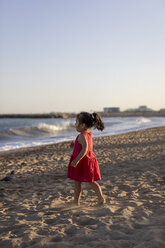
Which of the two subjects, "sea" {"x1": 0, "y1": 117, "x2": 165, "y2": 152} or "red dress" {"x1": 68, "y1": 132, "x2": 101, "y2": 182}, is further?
"sea" {"x1": 0, "y1": 117, "x2": 165, "y2": 152}

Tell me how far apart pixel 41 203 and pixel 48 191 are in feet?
2.30

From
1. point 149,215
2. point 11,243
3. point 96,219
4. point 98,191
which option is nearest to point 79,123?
point 98,191

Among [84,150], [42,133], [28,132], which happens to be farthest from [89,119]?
[28,132]

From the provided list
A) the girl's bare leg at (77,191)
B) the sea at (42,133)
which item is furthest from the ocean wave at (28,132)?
the girl's bare leg at (77,191)

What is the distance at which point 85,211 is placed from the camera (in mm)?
3320

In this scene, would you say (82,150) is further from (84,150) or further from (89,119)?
(89,119)

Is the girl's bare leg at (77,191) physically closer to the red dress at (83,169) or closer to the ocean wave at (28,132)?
the red dress at (83,169)

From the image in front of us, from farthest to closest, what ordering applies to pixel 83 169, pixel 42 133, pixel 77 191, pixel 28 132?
1. pixel 28 132
2. pixel 42 133
3. pixel 77 191
4. pixel 83 169

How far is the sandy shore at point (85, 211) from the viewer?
2.41 m

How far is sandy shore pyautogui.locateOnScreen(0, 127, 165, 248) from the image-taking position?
2406 millimetres

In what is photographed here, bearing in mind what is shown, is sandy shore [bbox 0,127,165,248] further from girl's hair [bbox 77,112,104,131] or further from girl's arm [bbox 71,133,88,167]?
girl's hair [bbox 77,112,104,131]

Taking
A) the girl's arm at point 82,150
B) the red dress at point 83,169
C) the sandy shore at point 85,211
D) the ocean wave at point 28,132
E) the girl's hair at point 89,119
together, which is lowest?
the ocean wave at point 28,132

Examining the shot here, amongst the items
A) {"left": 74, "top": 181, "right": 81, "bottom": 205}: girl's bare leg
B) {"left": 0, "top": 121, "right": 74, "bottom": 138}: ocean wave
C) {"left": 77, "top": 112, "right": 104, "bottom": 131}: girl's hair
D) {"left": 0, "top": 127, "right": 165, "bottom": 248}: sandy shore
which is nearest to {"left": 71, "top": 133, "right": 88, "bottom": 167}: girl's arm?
{"left": 77, "top": 112, "right": 104, "bottom": 131}: girl's hair

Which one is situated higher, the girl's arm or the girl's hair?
the girl's hair
